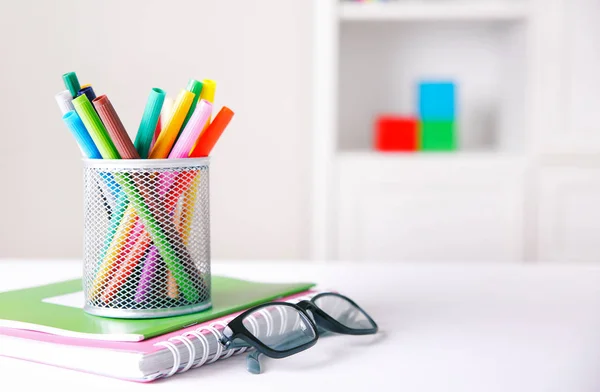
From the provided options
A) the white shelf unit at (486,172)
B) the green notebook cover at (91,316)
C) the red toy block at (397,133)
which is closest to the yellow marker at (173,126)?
the green notebook cover at (91,316)

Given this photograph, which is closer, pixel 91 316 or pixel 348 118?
pixel 91 316

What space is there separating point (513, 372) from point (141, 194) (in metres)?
0.36

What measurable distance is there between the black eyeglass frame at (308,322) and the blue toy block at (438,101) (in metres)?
1.90

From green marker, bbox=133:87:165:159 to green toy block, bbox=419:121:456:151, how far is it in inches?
77.5

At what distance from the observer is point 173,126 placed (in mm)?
769

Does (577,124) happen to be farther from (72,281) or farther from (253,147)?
(72,281)

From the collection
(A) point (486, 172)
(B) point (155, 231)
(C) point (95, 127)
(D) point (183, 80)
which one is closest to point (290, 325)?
(B) point (155, 231)

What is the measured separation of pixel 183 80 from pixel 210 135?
2273 millimetres

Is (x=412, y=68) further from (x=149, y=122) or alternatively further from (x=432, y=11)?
(x=149, y=122)

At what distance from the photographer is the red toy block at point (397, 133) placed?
2.64 metres

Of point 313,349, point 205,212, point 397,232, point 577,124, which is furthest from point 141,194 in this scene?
point 577,124

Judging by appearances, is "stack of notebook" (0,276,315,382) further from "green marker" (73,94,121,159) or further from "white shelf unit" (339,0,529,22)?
"white shelf unit" (339,0,529,22)

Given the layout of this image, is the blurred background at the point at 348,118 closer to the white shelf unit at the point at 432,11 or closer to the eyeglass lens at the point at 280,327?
the white shelf unit at the point at 432,11

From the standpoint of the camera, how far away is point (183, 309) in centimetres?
76
